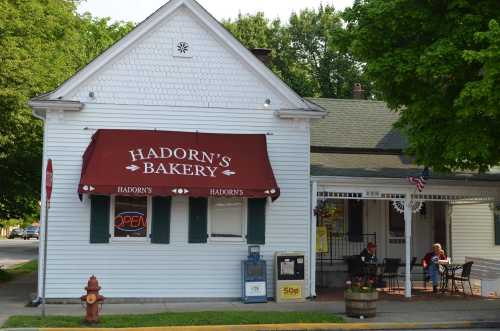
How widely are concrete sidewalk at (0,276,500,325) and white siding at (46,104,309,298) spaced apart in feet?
1.78

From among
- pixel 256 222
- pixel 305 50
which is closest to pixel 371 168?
pixel 256 222

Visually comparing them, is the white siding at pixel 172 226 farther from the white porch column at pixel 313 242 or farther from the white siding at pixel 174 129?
the white porch column at pixel 313 242

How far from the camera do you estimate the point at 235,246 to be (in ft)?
52.3

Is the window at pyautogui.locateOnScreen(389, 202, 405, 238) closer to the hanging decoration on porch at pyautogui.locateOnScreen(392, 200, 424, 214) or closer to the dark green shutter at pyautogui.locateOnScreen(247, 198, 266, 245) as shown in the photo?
the hanging decoration on porch at pyautogui.locateOnScreen(392, 200, 424, 214)

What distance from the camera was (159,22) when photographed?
52.9 ft

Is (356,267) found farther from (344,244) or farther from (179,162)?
(179,162)

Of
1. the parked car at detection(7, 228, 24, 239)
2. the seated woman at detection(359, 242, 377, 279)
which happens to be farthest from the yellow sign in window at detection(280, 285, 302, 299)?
the parked car at detection(7, 228, 24, 239)

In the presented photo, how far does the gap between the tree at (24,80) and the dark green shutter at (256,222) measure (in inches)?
331

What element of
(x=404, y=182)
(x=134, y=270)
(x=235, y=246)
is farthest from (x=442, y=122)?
(x=134, y=270)

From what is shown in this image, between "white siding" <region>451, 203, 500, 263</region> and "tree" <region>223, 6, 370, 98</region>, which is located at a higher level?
"tree" <region>223, 6, 370, 98</region>

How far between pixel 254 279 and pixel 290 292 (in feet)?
3.27

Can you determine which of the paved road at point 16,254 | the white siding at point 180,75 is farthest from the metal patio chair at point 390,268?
the paved road at point 16,254

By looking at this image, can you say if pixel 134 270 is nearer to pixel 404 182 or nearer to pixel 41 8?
pixel 404 182

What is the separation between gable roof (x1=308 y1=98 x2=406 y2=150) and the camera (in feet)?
66.6
